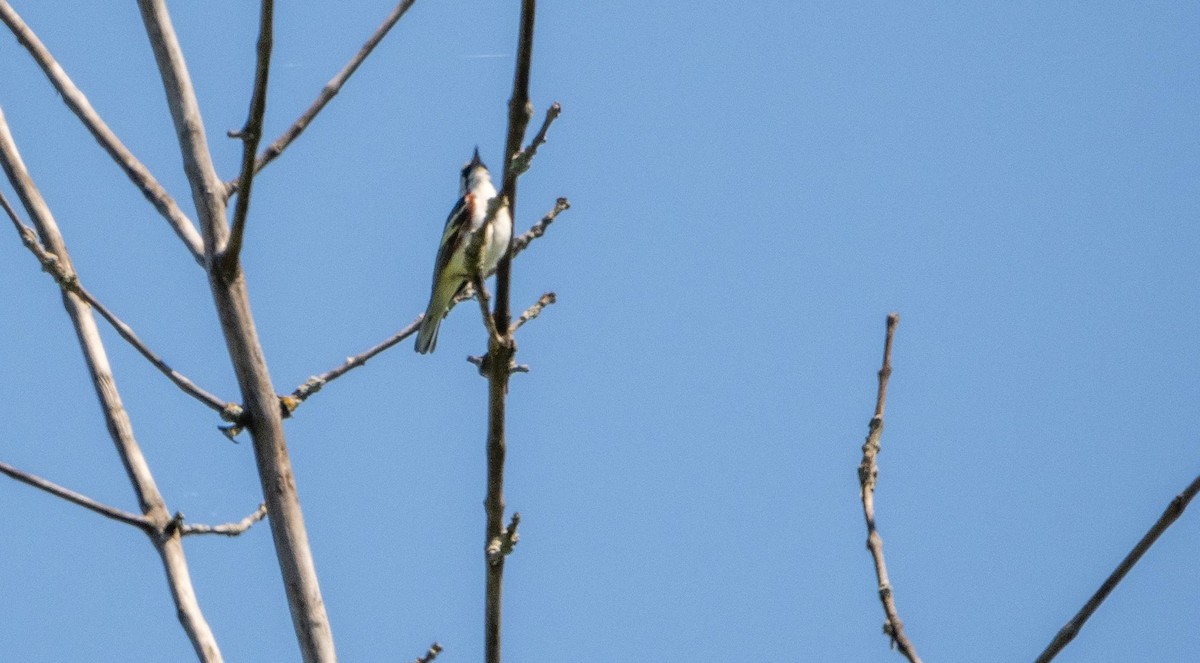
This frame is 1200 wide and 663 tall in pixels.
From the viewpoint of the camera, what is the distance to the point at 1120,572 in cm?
224

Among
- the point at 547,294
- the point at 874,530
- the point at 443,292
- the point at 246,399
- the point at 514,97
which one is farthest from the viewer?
the point at 443,292

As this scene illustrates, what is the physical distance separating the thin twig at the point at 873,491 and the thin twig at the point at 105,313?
149 cm

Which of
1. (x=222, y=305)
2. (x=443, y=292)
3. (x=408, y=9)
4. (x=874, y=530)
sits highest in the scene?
(x=443, y=292)

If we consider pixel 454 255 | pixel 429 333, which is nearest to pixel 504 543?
pixel 454 255

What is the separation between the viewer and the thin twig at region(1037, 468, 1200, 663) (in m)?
2.22

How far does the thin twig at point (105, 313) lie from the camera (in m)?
3.40

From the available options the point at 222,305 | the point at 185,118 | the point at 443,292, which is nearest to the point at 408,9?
the point at 185,118

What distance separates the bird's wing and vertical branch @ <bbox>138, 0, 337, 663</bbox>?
2.70 metres

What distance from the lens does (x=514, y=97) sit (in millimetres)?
2654

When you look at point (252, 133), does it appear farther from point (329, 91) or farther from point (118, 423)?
point (118, 423)

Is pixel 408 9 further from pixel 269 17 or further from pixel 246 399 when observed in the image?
pixel 246 399

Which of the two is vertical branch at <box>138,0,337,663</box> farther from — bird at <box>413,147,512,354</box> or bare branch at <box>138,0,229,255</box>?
bird at <box>413,147,512,354</box>

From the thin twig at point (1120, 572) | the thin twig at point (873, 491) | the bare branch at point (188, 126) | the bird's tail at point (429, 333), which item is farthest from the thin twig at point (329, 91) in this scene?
the bird's tail at point (429, 333)

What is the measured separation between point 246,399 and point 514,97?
114cm
